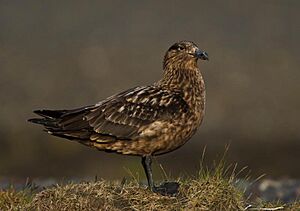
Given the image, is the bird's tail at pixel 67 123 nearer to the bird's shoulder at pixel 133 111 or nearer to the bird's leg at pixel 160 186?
the bird's shoulder at pixel 133 111

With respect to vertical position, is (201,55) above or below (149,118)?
above

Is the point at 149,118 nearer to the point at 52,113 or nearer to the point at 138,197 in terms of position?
the point at 138,197

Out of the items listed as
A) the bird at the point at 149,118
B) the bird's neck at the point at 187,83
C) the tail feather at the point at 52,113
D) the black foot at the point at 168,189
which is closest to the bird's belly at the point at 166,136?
the bird at the point at 149,118

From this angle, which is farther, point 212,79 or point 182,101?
point 212,79

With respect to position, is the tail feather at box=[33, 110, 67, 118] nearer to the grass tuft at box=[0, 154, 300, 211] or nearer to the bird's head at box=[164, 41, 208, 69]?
the grass tuft at box=[0, 154, 300, 211]

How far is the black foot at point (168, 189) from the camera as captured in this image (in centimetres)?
1320

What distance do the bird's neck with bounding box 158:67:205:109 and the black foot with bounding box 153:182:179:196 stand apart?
3.05ft

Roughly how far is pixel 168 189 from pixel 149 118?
783mm

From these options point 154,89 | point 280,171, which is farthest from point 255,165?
point 154,89

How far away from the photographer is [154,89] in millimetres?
13961

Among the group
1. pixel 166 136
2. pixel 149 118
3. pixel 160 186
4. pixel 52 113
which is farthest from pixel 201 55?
pixel 52 113

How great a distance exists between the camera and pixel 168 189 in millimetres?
13305

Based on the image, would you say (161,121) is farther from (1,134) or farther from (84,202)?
(1,134)

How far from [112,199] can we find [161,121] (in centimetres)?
101
